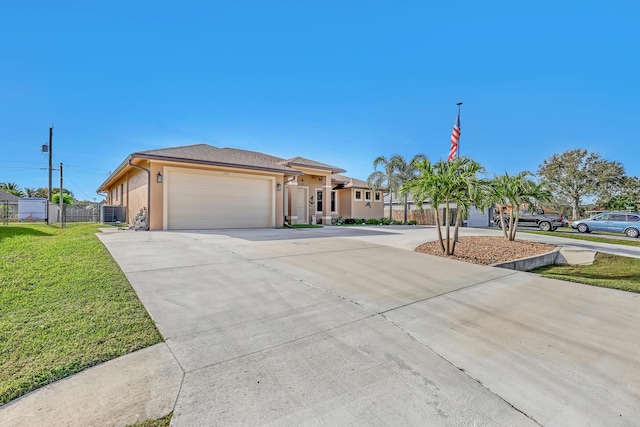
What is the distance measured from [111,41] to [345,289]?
1400 cm

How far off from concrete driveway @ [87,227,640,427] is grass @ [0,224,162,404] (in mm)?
294

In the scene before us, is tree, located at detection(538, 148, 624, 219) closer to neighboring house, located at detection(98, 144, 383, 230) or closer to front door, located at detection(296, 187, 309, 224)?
front door, located at detection(296, 187, 309, 224)

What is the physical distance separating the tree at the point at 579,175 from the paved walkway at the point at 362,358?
1456 inches

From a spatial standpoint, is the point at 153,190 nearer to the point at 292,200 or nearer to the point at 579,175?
the point at 292,200

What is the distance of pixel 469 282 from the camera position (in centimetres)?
479

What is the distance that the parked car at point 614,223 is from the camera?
16127 millimetres

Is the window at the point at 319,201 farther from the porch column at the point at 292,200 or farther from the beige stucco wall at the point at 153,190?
the beige stucco wall at the point at 153,190

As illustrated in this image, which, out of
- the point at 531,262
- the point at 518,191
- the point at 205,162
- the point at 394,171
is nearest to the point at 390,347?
the point at 531,262

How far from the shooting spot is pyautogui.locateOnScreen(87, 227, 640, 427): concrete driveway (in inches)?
69.9

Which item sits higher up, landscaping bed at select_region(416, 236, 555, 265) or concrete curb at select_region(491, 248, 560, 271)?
landscaping bed at select_region(416, 236, 555, 265)

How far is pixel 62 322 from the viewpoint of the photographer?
8.86 feet

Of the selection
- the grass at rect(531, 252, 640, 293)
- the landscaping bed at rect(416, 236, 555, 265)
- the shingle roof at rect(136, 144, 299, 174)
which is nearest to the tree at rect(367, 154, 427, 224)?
Result: the shingle roof at rect(136, 144, 299, 174)

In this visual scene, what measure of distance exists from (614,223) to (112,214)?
97.9ft

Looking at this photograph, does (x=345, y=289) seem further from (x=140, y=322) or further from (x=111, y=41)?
(x=111, y=41)
